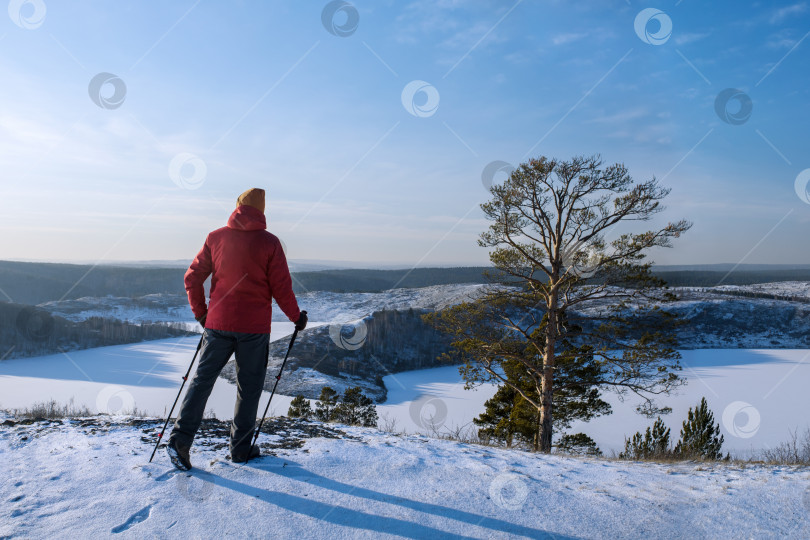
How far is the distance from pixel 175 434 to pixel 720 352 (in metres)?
113

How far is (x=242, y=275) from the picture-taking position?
429cm

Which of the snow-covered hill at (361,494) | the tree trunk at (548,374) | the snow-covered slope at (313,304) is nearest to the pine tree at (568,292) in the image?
the tree trunk at (548,374)

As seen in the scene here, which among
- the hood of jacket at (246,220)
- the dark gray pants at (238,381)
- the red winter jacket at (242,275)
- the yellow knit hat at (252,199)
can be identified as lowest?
the dark gray pants at (238,381)

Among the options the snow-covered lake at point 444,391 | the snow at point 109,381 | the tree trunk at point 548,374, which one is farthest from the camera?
the snow-covered lake at point 444,391

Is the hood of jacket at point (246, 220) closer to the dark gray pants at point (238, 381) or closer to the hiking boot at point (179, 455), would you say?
the dark gray pants at point (238, 381)

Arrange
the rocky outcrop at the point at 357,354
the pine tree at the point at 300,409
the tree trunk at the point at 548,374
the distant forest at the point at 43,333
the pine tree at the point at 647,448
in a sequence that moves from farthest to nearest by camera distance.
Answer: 1. the distant forest at the point at 43,333
2. the rocky outcrop at the point at 357,354
3. the pine tree at the point at 300,409
4. the tree trunk at the point at 548,374
5. the pine tree at the point at 647,448

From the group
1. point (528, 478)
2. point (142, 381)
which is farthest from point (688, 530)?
point (142, 381)

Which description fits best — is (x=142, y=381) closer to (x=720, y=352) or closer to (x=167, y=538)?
(x=167, y=538)

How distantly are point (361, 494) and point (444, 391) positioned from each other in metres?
65.7

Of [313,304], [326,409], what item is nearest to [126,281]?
[313,304]

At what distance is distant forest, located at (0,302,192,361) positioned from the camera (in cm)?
8406

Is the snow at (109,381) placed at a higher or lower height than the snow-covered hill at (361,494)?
lower

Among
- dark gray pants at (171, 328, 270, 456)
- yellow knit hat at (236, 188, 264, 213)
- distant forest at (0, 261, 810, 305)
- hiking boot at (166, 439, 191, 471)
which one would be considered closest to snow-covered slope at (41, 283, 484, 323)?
distant forest at (0, 261, 810, 305)

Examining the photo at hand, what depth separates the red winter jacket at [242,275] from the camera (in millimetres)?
4285
